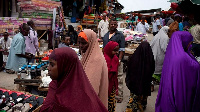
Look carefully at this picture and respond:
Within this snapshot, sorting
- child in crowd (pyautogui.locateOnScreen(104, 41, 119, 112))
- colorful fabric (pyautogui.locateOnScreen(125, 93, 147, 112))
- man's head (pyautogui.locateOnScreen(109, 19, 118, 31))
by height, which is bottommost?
colorful fabric (pyautogui.locateOnScreen(125, 93, 147, 112))

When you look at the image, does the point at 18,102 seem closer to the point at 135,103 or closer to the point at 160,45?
the point at 135,103

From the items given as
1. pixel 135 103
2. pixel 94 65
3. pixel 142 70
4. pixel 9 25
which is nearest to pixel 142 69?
pixel 142 70

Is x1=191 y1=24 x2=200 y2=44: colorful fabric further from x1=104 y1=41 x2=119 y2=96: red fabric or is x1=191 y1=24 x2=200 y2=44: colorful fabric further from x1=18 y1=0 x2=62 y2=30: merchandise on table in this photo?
x1=18 y1=0 x2=62 y2=30: merchandise on table

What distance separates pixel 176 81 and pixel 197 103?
354mm

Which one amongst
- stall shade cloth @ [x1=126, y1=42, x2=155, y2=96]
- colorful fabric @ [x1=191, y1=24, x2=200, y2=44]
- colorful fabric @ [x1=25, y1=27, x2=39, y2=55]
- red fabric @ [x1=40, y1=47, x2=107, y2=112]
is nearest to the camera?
red fabric @ [x1=40, y1=47, x2=107, y2=112]

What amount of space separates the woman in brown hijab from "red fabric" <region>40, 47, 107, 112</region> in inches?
22.7

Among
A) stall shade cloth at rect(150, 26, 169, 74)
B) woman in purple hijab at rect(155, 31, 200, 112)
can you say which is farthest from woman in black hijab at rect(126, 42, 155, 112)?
stall shade cloth at rect(150, 26, 169, 74)

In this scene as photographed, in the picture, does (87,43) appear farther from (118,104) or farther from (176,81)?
(118,104)

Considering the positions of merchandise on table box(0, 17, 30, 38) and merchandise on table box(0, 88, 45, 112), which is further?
merchandise on table box(0, 17, 30, 38)

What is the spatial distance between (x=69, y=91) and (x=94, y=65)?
81cm

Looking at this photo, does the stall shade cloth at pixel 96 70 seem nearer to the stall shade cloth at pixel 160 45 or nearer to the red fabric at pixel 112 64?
the red fabric at pixel 112 64

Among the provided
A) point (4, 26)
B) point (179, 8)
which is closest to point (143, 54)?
point (179, 8)

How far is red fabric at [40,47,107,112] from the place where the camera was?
161cm

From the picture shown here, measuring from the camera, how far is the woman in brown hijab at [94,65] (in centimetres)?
233
